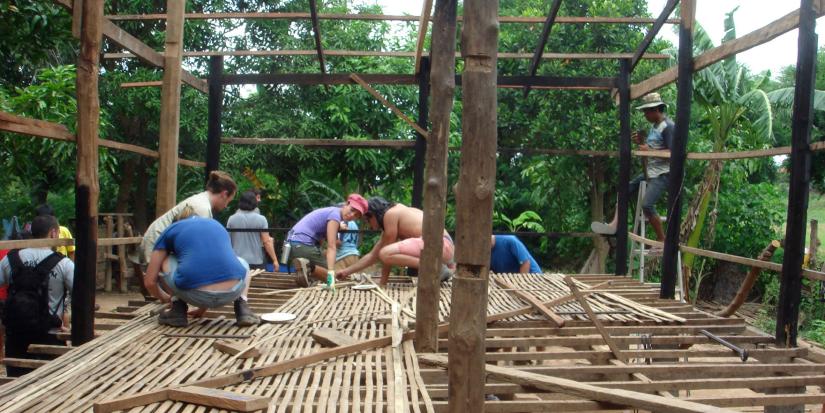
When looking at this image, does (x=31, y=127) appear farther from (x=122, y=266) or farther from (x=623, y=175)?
(x=122, y=266)

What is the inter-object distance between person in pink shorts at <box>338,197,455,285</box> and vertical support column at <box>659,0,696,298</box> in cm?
174

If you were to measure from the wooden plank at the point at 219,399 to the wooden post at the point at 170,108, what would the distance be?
117 inches

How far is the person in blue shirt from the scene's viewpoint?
745cm

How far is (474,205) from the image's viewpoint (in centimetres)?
267

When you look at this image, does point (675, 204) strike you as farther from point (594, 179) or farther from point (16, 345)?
point (594, 179)

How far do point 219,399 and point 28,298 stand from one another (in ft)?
8.15

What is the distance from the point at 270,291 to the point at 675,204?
3.23m

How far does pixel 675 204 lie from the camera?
226 inches

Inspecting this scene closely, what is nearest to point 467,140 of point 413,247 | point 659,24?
point 413,247

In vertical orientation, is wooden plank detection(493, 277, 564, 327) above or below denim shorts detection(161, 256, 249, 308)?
below

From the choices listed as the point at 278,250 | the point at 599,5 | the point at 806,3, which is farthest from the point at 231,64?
the point at 806,3

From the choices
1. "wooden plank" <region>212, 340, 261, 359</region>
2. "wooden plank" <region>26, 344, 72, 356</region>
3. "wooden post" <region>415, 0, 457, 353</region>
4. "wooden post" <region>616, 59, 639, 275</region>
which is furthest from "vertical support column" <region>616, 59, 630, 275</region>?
"wooden plank" <region>26, 344, 72, 356</region>

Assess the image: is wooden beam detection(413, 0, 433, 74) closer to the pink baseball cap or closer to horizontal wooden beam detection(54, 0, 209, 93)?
the pink baseball cap

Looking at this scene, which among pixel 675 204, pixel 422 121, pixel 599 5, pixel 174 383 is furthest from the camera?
pixel 599 5
